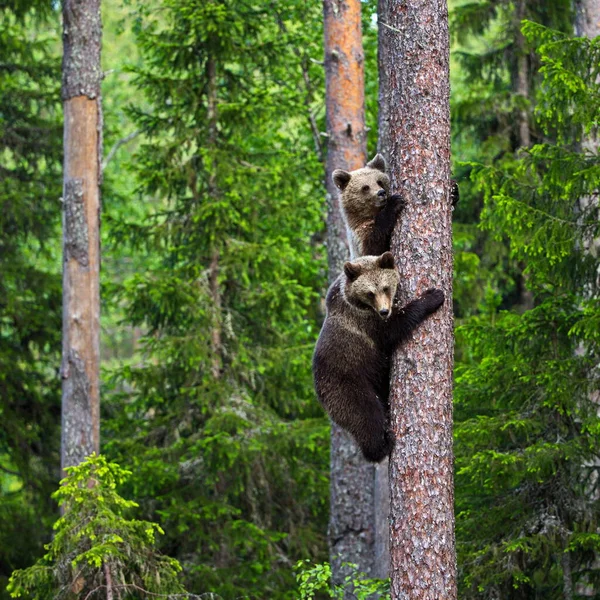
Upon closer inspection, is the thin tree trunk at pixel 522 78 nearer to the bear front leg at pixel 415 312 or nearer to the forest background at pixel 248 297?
the forest background at pixel 248 297

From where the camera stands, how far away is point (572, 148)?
10.8 metres

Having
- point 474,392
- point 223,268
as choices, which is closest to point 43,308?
point 223,268

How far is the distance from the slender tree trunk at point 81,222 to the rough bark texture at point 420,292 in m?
5.97

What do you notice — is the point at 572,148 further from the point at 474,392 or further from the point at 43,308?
the point at 43,308

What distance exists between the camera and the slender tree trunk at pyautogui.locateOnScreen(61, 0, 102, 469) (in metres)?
11.0

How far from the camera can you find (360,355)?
21.3 ft

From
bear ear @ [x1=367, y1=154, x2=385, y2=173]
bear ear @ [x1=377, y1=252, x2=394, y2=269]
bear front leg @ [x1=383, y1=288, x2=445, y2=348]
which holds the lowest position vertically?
bear front leg @ [x1=383, y1=288, x2=445, y2=348]

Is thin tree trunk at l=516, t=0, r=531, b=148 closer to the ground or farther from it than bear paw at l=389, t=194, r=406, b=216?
Result: farther from it

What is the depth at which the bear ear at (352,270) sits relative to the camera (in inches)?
254

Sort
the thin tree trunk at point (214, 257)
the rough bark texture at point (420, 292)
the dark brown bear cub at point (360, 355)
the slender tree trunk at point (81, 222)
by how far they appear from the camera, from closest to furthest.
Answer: the rough bark texture at point (420, 292) < the dark brown bear cub at point (360, 355) < the slender tree trunk at point (81, 222) < the thin tree trunk at point (214, 257)

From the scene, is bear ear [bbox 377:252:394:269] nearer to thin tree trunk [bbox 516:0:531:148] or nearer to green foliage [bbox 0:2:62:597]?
green foliage [bbox 0:2:62:597]

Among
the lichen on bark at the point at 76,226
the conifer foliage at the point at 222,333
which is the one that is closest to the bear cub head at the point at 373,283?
the conifer foliage at the point at 222,333

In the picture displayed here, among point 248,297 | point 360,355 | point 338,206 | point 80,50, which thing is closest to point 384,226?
point 360,355

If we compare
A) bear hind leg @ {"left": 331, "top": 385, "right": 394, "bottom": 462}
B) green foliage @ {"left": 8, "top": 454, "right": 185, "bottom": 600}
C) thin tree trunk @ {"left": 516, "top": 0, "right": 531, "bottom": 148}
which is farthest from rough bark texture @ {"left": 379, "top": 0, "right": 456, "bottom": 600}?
thin tree trunk @ {"left": 516, "top": 0, "right": 531, "bottom": 148}
